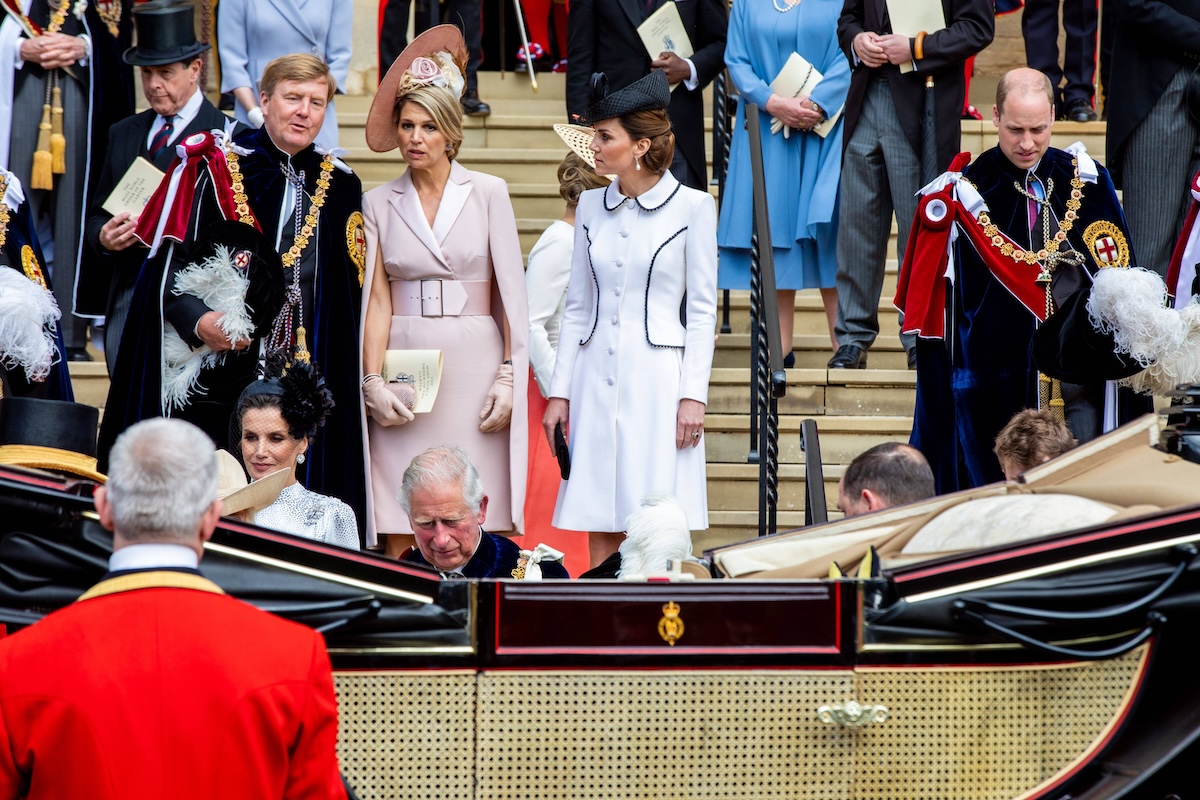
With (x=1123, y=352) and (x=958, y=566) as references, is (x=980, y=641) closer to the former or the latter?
(x=958, y=566)

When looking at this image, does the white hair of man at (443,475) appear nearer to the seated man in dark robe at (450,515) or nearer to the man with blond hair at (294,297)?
the seated man in dark robe at (450,515)

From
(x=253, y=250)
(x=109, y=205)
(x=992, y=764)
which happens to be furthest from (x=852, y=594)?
(x=109, y=205)

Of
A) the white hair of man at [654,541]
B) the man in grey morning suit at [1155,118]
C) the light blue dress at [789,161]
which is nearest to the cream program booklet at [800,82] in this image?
the light blue dress at [789,161]

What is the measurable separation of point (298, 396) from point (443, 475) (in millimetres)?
723

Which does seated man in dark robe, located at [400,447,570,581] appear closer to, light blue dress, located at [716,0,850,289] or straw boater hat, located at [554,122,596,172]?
straw boater hat, located at [554,122,596,172]

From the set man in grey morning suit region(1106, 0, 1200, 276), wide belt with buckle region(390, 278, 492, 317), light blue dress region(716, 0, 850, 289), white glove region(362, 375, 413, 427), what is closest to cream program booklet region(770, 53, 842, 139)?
light blue dress region(716, 0, 850, 289)

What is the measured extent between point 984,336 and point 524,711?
3353mm

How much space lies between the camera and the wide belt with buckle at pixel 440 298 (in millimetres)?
5797

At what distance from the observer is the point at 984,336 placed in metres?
6.08

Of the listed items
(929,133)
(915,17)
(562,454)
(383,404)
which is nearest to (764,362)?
(562,454)

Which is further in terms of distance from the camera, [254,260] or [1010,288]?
[1010,288]

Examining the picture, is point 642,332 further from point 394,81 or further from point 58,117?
point 58,117

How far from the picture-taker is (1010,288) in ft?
19.8

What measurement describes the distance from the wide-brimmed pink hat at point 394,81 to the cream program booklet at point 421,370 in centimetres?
74
